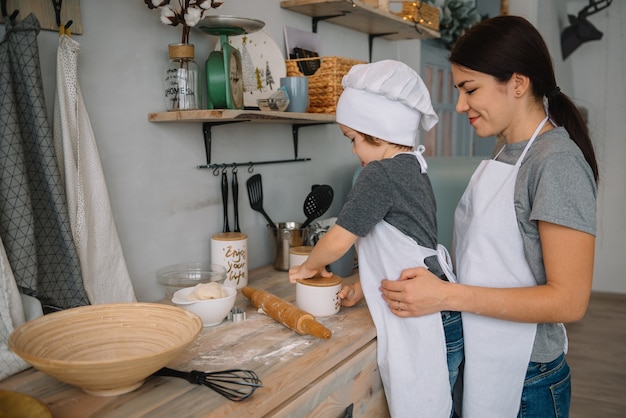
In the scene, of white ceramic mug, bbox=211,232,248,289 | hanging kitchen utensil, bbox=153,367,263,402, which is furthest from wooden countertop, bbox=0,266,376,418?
white ceramic mug, bbox=211,232,248,289

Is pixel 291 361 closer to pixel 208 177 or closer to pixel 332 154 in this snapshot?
pixel 208 177

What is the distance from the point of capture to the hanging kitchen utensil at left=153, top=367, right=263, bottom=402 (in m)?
0.89

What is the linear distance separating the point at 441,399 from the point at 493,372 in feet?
0.41

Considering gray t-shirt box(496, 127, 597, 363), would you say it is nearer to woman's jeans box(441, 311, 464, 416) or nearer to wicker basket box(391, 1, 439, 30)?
woman's jeans box(441, 311, 464, 416)

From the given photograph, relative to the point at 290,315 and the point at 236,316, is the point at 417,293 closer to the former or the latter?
the point at 290,315

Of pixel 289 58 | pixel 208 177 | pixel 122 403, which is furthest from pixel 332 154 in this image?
pixel 122 403

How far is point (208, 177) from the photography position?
1.57m

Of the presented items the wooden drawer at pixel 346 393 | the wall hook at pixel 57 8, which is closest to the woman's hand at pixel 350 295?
the wooden drawer at pixel 346 393

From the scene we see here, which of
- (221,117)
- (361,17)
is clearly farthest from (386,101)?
(361,17)

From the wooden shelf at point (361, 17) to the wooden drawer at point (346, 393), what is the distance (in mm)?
1091

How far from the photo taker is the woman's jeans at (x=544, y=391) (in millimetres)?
1166

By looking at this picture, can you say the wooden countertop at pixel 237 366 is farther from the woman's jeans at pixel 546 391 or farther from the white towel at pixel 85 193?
the woman's jeans at pixel 546 391

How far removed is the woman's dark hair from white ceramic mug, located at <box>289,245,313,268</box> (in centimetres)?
66

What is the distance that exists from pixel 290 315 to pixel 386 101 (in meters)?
0.51
